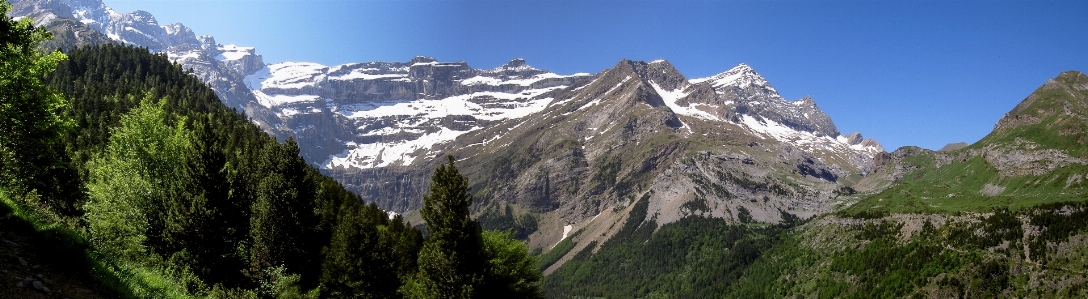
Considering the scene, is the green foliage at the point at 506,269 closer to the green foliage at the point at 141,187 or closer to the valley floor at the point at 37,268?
the green foliage at the point at 141,187

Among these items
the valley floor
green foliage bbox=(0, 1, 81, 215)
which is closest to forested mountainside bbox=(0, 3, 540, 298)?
green foliage bbox=(0, 1, 81, 215)

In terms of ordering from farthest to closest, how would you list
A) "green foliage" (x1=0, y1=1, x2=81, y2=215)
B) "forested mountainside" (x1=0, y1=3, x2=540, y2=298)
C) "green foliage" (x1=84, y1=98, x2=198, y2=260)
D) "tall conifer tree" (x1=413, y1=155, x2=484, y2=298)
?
"tall conifer tree" (x1=413, y1=155, x2=484, y2=298) → "green foliage" (x1=84, y1=98, x2=198, y2=260) → "forested mountainside" (x1=0, y1=3, x2=540, y2=298) → "green foliage" (x1=0, y1=1, x2=81, y2=215)

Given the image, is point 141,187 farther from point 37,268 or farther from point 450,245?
point 37,268

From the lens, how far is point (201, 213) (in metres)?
29.7

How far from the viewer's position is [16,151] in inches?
975

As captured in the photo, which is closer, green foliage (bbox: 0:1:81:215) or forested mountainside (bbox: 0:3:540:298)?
green foliage (bbox: 0:1:81:215)

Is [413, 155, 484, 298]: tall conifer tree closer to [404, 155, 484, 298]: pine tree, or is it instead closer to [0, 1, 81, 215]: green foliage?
[404, 155, 484, 298]: pine tree

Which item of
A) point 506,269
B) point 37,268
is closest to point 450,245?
point 506,269

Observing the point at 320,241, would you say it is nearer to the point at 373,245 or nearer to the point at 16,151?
the point at 373,245

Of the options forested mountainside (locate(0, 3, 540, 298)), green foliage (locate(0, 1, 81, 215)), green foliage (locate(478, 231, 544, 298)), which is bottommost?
green foliage (locate(478, 231, 544, 298))

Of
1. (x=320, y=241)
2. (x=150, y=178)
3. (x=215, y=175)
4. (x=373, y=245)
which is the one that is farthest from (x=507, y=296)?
(x=150, y=178)

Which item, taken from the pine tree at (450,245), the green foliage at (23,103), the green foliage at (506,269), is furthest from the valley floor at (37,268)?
the green foliage at (506,269)

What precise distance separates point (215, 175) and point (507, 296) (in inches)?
885

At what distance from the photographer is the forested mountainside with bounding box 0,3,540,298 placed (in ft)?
80.5
